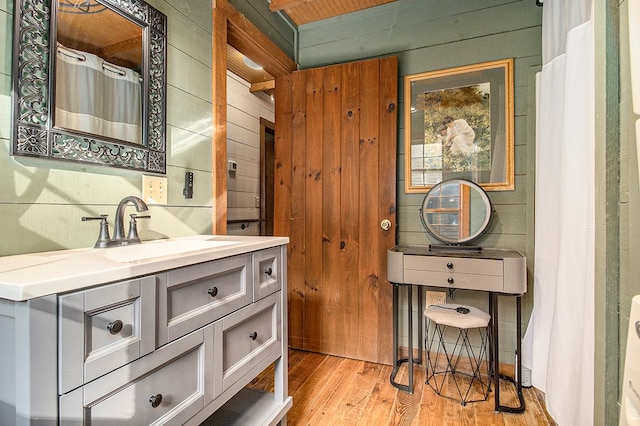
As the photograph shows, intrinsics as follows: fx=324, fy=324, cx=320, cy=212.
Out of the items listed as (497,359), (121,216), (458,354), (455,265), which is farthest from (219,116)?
(458,354)

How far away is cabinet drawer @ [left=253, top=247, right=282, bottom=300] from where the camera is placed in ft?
4.16

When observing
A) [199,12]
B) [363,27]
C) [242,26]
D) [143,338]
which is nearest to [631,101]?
[143,338]

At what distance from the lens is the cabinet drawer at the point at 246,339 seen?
3.59 ft

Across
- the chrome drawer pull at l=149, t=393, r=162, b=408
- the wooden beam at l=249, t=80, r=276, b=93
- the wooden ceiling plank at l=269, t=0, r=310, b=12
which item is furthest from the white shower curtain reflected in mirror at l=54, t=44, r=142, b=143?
the wooden beam at l=249, t=80, r=276, b=93

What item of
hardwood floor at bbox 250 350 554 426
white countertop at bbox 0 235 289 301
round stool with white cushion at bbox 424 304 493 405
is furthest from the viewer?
round stool with white cushion at bbox 424 304 493 405

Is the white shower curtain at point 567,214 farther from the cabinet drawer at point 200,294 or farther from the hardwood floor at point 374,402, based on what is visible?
the cabinet drawer at point 200,294

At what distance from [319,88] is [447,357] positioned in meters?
2.09

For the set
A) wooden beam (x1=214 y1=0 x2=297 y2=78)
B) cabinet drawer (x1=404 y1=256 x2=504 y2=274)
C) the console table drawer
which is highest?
wooden beam (x1=214 y1=0 x2=297 y2=78)

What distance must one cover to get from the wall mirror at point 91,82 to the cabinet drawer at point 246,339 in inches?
28.6

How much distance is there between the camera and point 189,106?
157 centimetres

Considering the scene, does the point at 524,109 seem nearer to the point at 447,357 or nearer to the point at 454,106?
the point at 454,106

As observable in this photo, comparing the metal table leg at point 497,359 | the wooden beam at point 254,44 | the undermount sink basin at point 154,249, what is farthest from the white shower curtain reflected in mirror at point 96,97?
the metal table leg at point 497,359

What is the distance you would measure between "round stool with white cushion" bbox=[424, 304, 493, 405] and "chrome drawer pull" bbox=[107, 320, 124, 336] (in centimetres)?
157

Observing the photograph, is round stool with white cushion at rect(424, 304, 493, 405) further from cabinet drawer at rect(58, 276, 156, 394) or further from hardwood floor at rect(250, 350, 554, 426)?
cabinet drawer at rect(58, 276, 156, 394)
